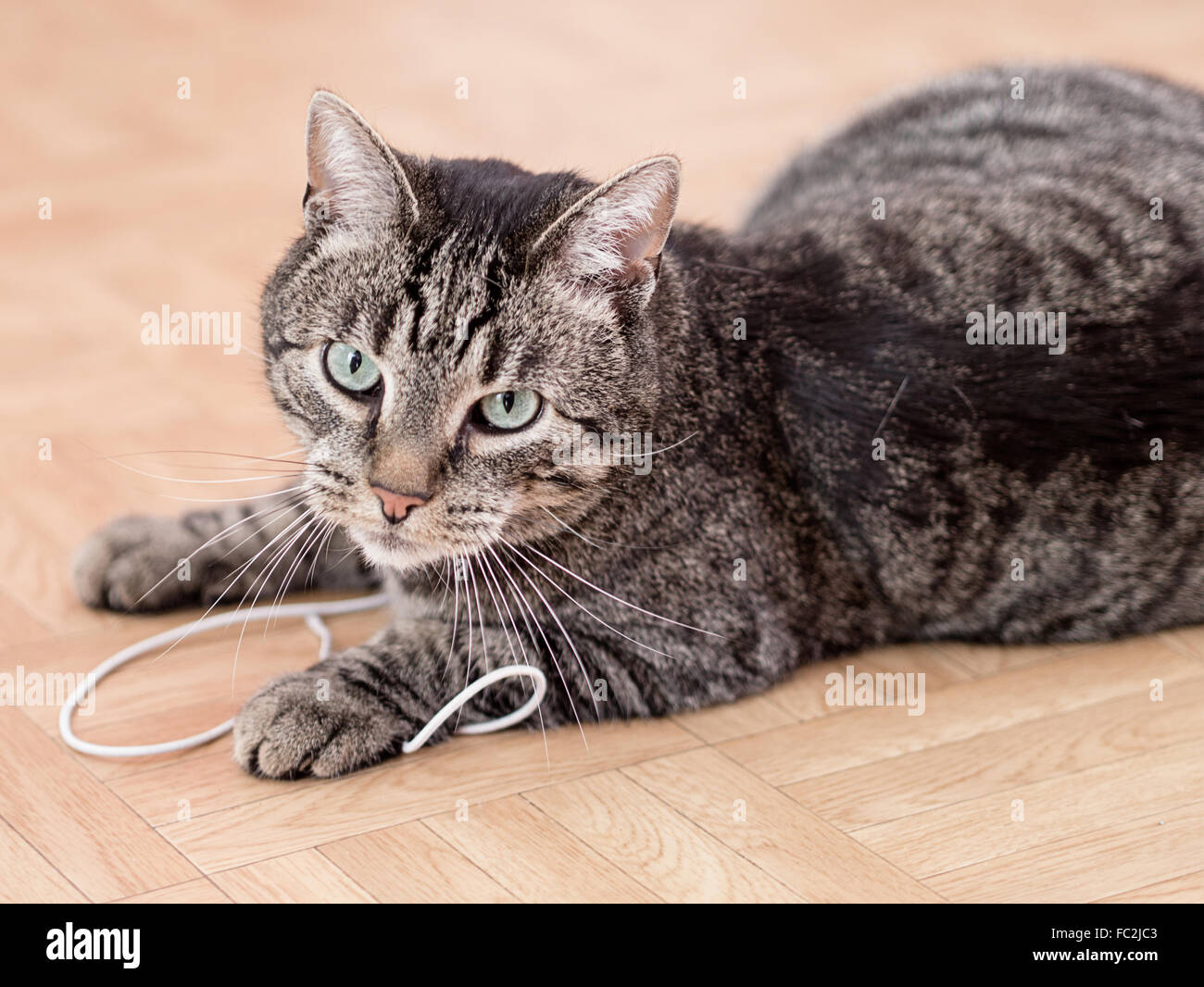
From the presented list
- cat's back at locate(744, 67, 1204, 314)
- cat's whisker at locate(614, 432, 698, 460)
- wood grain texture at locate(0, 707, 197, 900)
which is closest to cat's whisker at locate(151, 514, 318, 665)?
wood grain texture at locate(0, 707, 197, 900)

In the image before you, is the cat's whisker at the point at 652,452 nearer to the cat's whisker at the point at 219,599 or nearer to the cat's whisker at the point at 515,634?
the cat's whisker at the point at 515,634

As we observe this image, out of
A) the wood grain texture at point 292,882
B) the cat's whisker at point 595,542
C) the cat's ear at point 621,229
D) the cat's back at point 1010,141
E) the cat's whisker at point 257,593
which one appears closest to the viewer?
the wood grain texture at point 292,882

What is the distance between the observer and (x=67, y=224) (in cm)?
305

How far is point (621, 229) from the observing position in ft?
5.20

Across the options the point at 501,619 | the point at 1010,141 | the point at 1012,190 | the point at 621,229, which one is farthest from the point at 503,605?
the point at 1010,141

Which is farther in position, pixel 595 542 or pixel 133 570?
pixel 133 570

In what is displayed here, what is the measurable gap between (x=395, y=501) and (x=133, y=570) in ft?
1.83

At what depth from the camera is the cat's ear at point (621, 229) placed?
154 centimetres

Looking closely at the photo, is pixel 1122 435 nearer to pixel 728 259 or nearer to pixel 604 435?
pixel 728 259

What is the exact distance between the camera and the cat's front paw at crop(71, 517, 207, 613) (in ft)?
6.29

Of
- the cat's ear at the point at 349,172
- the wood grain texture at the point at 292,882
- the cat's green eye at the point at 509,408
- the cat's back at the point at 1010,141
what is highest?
the cat's back at the point at 1010,141

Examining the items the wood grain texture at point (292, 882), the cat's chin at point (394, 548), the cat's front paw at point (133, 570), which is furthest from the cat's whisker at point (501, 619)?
the cat's front paw at point (133, 570)

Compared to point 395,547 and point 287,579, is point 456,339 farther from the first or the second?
point 287,579

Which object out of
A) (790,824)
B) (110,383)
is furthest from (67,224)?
(790,824)
